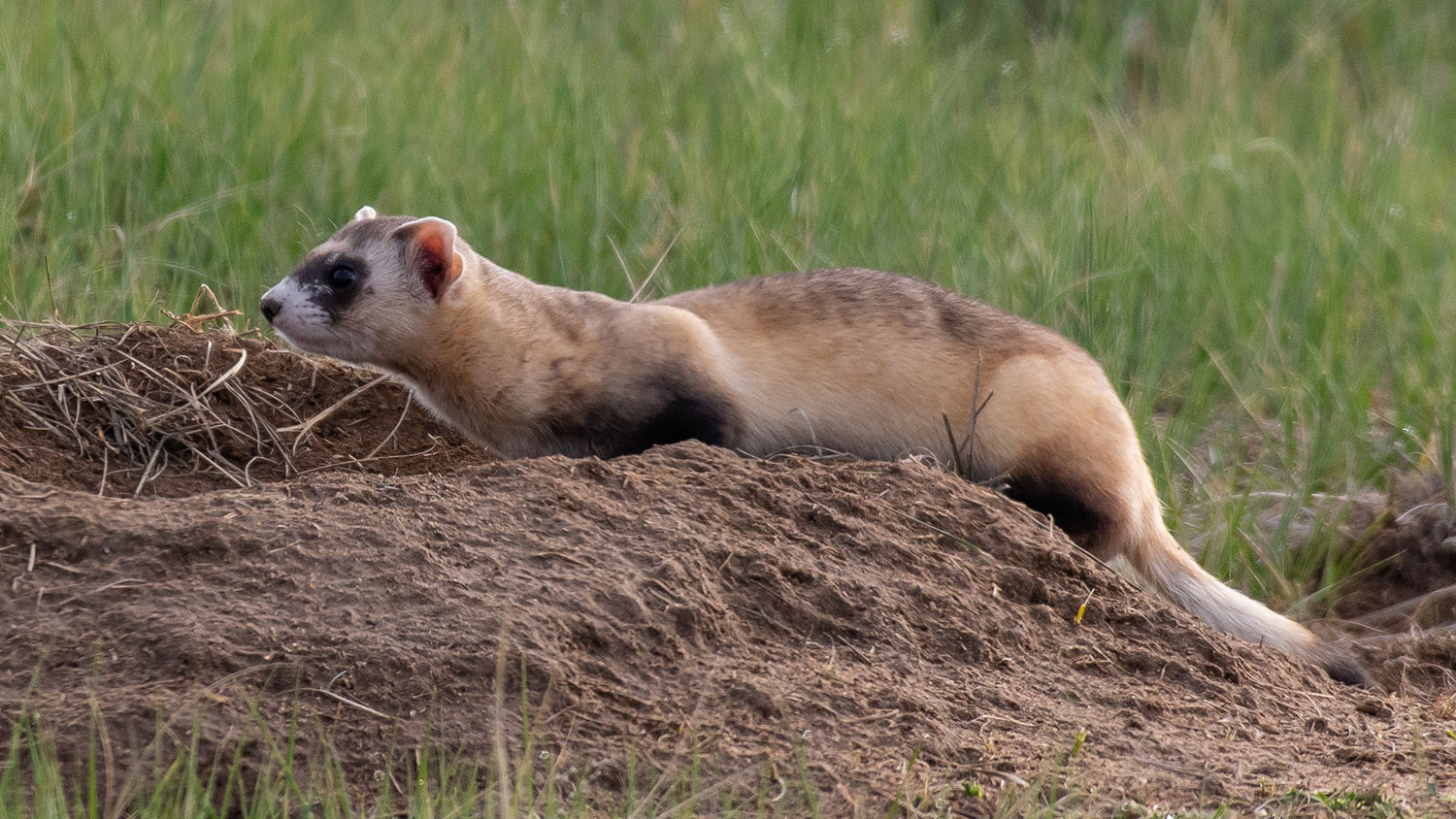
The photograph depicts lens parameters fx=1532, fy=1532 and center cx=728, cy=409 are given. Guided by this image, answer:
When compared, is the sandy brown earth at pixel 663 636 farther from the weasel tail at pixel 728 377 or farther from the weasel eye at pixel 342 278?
the weasel eye at pixel 342 278

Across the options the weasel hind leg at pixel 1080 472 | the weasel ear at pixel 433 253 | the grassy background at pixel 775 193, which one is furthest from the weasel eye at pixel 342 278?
the weasel hind leg at pixel 1080 472

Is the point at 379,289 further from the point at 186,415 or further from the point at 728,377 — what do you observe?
the point at 728,377

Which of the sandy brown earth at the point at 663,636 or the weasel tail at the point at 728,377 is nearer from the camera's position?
the sandy brown earth at the point at 663,636

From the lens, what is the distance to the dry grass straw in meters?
3.77

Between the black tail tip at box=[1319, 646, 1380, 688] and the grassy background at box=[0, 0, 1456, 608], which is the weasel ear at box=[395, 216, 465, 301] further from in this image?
the black tail tip at box=[1319, 646, 1380, 688]

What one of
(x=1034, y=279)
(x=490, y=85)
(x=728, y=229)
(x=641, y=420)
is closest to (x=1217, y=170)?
(x=1034, y=279)

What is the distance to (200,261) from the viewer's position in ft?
17.9

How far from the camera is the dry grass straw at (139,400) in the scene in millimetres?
3768

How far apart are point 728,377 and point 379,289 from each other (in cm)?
96

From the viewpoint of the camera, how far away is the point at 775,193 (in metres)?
6.08

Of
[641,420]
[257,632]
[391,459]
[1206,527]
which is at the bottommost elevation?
[1206,527]

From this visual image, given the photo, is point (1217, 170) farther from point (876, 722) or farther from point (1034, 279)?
point (876, 722)

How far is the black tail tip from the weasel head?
243 centimetres

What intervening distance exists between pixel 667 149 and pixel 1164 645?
3.82m
